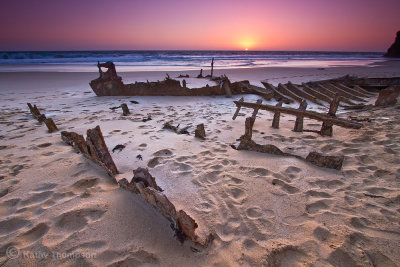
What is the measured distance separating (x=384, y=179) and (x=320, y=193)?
39.7 inches

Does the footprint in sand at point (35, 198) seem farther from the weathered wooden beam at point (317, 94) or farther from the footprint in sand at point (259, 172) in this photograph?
the weathered wooden beam at point (317, 94)

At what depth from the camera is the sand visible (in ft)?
5.42

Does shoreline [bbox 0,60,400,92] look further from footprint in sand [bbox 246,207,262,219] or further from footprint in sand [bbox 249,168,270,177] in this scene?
footprint in sand [bbox 246,207,262,219]

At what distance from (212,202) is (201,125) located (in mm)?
1982

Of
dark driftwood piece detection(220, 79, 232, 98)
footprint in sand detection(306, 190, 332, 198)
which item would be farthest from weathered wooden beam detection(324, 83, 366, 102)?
footprint in sand detection(306, 190, 332, 198)

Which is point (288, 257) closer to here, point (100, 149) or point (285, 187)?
point (285, 187)

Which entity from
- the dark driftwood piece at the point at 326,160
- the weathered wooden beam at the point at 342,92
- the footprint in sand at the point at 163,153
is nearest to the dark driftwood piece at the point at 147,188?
the footprint in sand at the point at 163,153

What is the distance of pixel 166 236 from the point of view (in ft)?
5.83

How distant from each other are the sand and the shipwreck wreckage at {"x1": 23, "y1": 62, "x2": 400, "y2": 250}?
4.6 inches

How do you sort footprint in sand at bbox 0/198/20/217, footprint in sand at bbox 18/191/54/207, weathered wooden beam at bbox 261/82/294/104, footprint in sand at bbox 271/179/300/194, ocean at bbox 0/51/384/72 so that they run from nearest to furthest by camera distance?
footprint in sand at bbox 0/198/20/217 < footprint in sand at bbox 18/191/54/207 < footprint in sand at bbox 271/179/300/194 < weathered wooden beam at bbox 261/82/294/104 < ocean at bbox 0/51/384/72

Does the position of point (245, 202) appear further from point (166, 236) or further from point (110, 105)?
point (110, 105)

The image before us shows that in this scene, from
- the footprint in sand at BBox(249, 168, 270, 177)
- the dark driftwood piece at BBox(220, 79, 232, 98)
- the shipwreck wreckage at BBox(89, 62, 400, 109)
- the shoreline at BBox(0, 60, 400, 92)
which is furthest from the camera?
the shoreline at BBox(0, 60, 400, 92)

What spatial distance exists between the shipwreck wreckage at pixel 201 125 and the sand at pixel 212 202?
0.12 metres

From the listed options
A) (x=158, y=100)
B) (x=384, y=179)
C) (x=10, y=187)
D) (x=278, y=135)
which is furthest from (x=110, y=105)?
(x=384, y=179)
